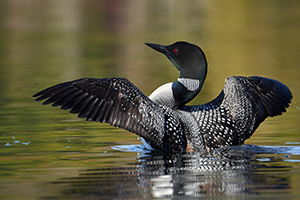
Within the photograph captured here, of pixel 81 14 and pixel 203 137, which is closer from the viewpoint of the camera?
pixel 203 137

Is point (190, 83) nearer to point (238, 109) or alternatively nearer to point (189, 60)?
point (189, 60)

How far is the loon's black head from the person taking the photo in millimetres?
6512

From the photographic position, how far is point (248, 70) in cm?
1357

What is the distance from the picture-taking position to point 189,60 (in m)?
6.59

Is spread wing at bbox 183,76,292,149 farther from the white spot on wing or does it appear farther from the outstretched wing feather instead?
the outstretched wing feather

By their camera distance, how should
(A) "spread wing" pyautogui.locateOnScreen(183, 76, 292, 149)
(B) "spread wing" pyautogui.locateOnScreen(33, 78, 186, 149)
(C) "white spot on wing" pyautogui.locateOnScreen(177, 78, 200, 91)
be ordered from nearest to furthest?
(B) "spread wing" pyautogui.locateOnScreen(33, 78, 186, 149) < (A) "spread wing" pyautogui.locateOnScreen(183, 76, 292, 149) < (C) "white spot on wing" pyautogui.locateOnScreen(177, 78, 200, 91)

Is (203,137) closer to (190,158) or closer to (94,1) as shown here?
(190,158)

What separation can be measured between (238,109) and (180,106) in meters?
0.55

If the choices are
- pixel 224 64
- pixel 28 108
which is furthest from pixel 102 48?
pixel 28 108

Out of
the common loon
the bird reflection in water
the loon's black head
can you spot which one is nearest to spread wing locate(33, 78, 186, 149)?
the common loon

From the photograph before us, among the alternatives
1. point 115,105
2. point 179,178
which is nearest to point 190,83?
point 115,105

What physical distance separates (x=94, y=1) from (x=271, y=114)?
115 feet

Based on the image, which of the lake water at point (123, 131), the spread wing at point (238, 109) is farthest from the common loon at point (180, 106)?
the lake water at point (123, 131)

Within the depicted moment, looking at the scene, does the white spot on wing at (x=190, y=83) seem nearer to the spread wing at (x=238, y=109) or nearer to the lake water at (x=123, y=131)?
the spread wing at (x=238, y=109)
